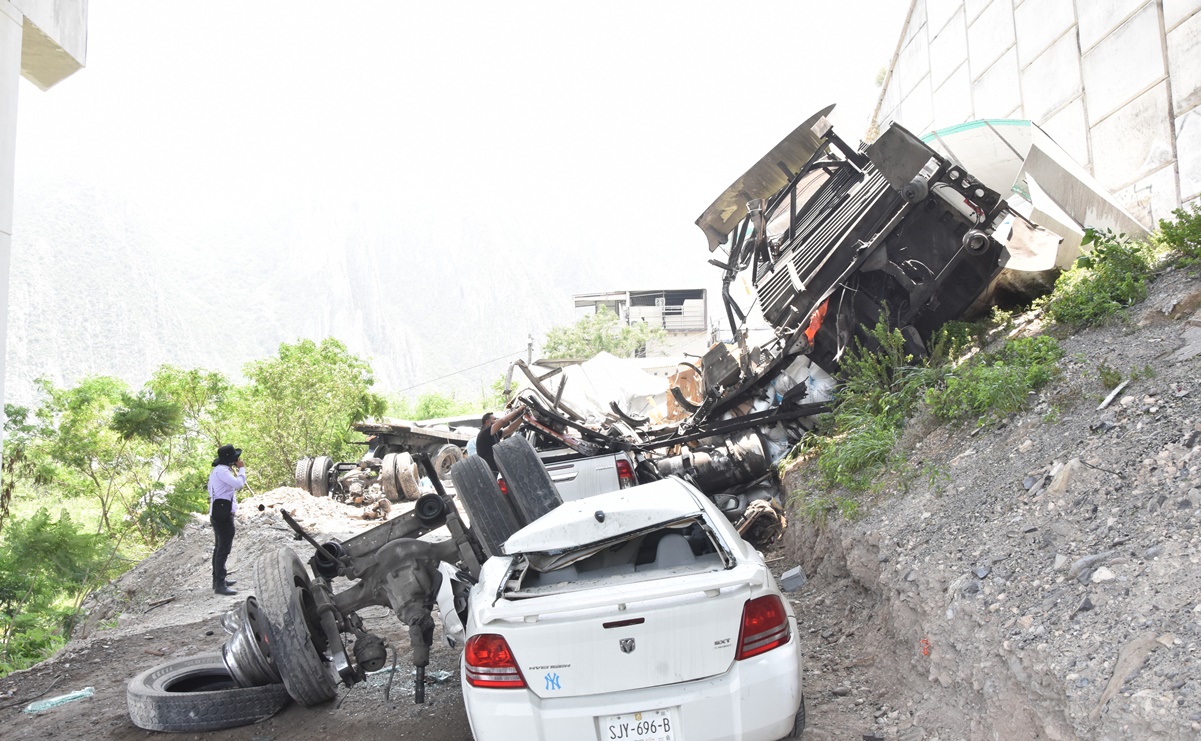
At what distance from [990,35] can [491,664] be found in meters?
13.5

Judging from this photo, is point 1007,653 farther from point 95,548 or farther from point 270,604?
point 95,548

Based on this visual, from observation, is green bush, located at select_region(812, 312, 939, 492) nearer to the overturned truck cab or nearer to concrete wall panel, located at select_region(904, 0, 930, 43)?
the overturned truck cab

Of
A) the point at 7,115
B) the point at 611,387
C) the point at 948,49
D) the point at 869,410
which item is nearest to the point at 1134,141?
the point at 869,410

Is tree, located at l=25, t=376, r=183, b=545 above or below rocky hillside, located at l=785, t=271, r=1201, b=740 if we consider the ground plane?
above

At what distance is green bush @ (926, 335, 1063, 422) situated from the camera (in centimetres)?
598

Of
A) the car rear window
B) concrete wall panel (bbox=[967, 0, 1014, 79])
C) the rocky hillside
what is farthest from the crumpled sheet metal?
the car rear window

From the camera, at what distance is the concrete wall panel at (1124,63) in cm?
912

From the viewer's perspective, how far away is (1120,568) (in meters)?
3.69

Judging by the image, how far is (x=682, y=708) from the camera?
3.34 m

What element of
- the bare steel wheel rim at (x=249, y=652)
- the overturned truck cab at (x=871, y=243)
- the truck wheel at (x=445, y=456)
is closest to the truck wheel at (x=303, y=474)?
the truck wheel at (x=445, y=456)

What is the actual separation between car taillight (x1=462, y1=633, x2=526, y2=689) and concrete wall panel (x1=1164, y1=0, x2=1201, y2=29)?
9.43m

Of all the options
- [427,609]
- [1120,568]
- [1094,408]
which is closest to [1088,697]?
[1120,568]

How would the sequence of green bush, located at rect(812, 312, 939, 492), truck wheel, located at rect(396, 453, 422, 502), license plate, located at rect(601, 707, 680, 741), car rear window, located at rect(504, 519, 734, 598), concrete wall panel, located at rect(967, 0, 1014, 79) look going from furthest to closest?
truck wheel, located at rect(396, 453, 422, 502)
concrete wall panel, located at rect(967, 0, 1014, 79)
green bush, located at rect(812, 312, 939, 492)
car rear window, located at rect(504, 519, 734, 598)
license plate, located at rect(601, 707, 680, 741)

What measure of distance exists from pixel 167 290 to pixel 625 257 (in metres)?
86.8
